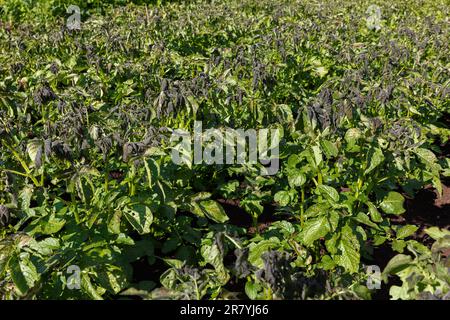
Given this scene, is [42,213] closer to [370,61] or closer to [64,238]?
[64,238]

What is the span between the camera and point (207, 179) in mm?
3211

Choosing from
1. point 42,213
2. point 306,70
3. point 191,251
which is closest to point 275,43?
point 306,70

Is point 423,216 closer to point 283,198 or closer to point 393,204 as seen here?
point 393,204

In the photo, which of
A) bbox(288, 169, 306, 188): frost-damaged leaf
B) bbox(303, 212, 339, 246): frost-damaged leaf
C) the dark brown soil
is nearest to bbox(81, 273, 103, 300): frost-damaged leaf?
bbox(303, 212, 339, 246): frost-damaged leaf

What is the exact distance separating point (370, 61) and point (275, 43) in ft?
2.95

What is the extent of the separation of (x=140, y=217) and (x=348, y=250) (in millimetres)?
1020

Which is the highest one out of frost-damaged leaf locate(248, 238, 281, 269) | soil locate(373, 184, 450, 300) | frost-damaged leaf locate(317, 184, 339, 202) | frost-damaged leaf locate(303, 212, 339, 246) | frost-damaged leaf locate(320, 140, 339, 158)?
frost-damaged leaf locate(320, 140, 339, 158)

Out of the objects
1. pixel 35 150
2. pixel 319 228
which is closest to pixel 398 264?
pixel 319 228

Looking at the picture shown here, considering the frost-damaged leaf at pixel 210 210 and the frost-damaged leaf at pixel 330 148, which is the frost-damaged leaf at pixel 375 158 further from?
the frost-damaged leaf at pixel 210 210

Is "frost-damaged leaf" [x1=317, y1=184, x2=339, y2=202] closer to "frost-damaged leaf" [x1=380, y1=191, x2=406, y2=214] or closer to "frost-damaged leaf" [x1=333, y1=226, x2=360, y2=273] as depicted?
"frost-damaged leaf" [x1=333, y1=226, x2=360, y2=273]

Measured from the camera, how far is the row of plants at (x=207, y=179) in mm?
1771

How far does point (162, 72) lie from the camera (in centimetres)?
360

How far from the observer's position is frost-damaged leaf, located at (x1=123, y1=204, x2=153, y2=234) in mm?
2080

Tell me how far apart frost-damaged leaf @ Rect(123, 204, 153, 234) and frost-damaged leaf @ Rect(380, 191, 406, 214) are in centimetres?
138
